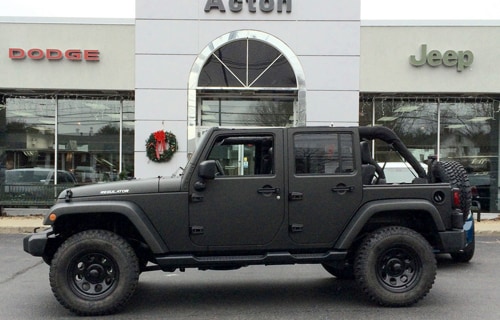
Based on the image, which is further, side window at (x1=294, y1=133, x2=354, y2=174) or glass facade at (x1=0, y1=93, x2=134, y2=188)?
glass facade at (x1=0, y1=93, x2=134, y2=188)

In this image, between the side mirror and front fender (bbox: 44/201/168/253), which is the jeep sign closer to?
the side mirror

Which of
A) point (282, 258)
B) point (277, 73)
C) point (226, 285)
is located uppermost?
point (277, 73)

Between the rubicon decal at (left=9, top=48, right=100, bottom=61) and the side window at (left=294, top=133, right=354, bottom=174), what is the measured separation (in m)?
10.9

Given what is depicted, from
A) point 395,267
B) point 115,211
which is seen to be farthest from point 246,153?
point 395,267

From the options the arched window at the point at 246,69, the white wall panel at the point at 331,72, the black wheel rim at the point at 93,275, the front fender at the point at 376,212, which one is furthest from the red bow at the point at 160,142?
the front fender at the point at 376,212

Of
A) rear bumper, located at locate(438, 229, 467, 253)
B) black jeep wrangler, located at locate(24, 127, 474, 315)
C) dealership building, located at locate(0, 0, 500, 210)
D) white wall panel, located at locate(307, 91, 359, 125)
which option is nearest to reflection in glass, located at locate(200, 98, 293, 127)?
dealership building, located at locate(0, 0, 500, 210)

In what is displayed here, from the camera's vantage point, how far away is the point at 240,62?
14.3 m

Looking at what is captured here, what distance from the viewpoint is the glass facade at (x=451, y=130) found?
16312 millimetres

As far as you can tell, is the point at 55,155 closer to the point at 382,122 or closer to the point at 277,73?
the point at 277,73

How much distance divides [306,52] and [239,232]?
9965 millimetres

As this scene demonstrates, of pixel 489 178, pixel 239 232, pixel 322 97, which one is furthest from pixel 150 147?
pixel 489 178

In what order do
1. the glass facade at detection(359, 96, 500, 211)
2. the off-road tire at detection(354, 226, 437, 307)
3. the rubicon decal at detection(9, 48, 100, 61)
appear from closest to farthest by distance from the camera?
1. the off-road tire at detection(354, 226, 437, 307)
2. the rubicon decal at detection(9, 48, 100, 61)
3. the glass facade at detection(359, 96, 500, 211)

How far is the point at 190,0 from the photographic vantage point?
14.4 meters

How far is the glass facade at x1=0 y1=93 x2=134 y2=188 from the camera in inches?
648
